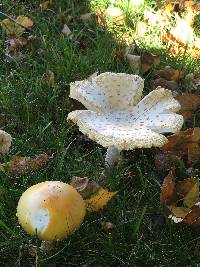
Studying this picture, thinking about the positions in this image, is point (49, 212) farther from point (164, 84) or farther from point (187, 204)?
point (164, 84)

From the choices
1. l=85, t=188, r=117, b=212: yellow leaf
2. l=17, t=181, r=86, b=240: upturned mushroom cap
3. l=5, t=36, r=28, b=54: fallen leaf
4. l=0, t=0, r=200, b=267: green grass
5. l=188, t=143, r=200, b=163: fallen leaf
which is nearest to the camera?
l=17, t=181, r=86, b=240: upturned mushroom cap

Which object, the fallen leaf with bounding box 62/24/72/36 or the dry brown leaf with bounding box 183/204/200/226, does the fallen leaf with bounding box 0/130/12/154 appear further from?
the fallen leaf with bounding box 62/24/72/36

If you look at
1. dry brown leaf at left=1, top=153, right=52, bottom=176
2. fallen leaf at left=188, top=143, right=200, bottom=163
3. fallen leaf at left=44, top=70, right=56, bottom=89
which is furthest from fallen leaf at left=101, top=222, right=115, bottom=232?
fallen leaf at left=44, top=70, right=56, bottom=89

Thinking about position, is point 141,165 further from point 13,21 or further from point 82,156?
point 13,21

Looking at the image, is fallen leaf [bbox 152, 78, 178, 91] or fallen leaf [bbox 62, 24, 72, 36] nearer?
fallen leaf [bbox 152, 78, 178, 91]

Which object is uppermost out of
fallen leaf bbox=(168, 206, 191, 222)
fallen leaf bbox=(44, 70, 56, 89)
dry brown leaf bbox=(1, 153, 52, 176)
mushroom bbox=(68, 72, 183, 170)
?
mushroom bbox=(68, 72, 183, 170)

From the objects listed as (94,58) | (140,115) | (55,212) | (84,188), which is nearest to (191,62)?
(94,58)
